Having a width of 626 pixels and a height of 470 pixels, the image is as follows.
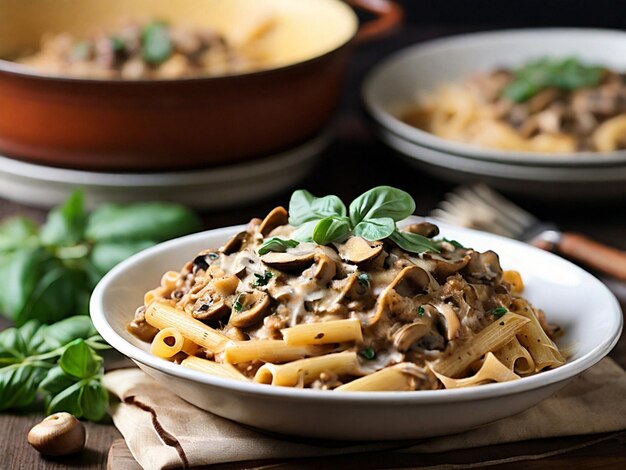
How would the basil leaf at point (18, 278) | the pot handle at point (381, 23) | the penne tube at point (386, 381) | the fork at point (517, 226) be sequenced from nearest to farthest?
the penne tube at point (386, 381) < the basil leaf at point (18, 278) < the fork at point (517, 226) < the pot handle at point (381, 23)

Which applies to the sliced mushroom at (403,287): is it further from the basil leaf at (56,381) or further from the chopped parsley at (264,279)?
the basil leaf at (56,381)

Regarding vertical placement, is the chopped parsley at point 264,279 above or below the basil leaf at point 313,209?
below

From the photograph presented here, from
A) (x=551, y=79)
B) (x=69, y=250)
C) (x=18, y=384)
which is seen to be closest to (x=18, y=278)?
(x=69, y=250)

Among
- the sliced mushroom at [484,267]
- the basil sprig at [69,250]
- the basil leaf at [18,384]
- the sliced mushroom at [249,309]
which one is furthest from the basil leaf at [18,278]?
the sliced mushroom at [484,267]

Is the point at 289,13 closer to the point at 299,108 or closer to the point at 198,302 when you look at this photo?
the point at 299,108

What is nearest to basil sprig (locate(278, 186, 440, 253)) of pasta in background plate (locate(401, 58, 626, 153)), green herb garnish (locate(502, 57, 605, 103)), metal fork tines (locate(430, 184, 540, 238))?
metal fork tines (locate(430, 184, 540, 238))

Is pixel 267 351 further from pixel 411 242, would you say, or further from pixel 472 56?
pixel 472 56

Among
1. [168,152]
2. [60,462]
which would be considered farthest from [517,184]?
[60,462]
